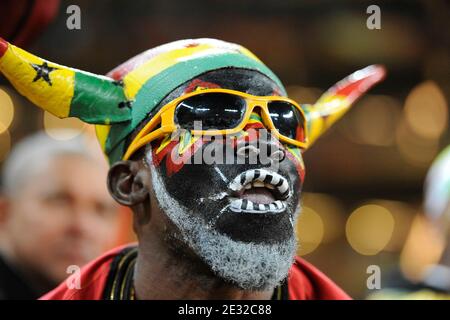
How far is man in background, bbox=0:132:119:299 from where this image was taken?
14.1 ft

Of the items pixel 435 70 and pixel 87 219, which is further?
pixel 435 70

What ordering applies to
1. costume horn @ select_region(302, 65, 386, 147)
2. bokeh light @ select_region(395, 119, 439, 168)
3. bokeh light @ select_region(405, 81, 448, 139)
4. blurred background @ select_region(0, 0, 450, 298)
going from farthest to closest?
bokeh light @ select_region(395, 119, 439, 168), bokeh light @ select_region(405, 81, 448, 139), blurred background @ select_region(0, 0, 450, 298), costume horn @ select_region(302, 65, 386, 147)

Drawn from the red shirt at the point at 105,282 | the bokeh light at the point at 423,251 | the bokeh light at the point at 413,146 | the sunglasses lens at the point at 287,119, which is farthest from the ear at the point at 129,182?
the bokeh light at the point at 413,146

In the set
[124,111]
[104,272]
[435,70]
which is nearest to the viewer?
[124,111]

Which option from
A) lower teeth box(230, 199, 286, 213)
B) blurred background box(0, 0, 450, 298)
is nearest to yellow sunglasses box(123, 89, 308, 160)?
lower teeth box(230, 199, 286, 213)

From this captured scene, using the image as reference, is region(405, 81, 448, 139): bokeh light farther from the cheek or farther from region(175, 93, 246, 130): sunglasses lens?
region(175, 93, 246, 130): sunglasses lens

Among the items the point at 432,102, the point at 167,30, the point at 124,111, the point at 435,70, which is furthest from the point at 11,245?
the point at 432,102

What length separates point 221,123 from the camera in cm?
257

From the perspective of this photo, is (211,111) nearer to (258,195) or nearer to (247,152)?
(247,152)

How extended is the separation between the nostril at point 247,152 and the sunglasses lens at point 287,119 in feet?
0.56

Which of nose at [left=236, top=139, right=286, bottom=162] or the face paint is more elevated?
nose at [left=236, top=139, right=286, bottom=162]

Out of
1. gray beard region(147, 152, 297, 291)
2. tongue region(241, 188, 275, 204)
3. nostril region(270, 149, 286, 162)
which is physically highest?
nostril region(270, 149, 286, 162)
